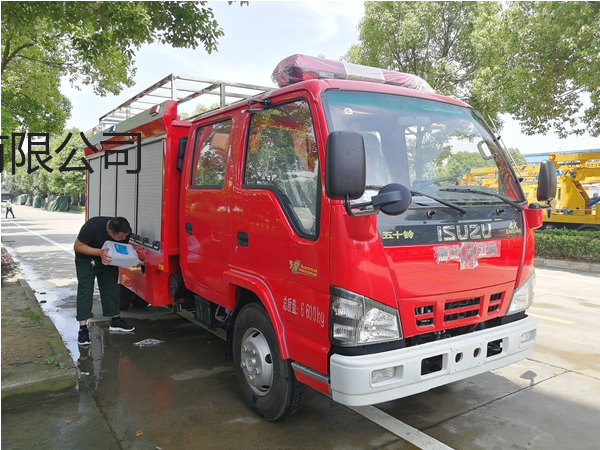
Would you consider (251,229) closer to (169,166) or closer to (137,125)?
(169,166)

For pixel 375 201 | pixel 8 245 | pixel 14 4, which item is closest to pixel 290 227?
pixel 375 201

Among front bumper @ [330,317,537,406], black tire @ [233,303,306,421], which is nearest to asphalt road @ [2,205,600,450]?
black tire @ [233,303,306,421]

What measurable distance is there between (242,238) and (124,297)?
3.80 meters

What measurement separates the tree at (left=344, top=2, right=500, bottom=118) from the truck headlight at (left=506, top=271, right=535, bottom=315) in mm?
→ 11572

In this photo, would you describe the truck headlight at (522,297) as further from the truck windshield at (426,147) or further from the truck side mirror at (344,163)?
the truck side mirror at (344,163)

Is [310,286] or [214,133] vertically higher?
[214,133]

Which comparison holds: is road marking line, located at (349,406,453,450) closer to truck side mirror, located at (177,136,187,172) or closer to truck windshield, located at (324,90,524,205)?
truck windshield, located at (324,90,524,205)

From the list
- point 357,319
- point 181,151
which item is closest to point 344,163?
point 357,319

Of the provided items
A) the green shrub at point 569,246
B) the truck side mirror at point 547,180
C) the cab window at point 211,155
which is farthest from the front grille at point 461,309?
the green shrub at point 569,246

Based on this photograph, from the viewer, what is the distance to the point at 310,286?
2.87 m

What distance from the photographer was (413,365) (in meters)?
2.72

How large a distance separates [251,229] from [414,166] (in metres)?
1.24

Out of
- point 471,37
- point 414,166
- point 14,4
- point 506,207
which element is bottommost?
point 506,207

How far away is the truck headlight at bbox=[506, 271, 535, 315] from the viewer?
11.1ft
